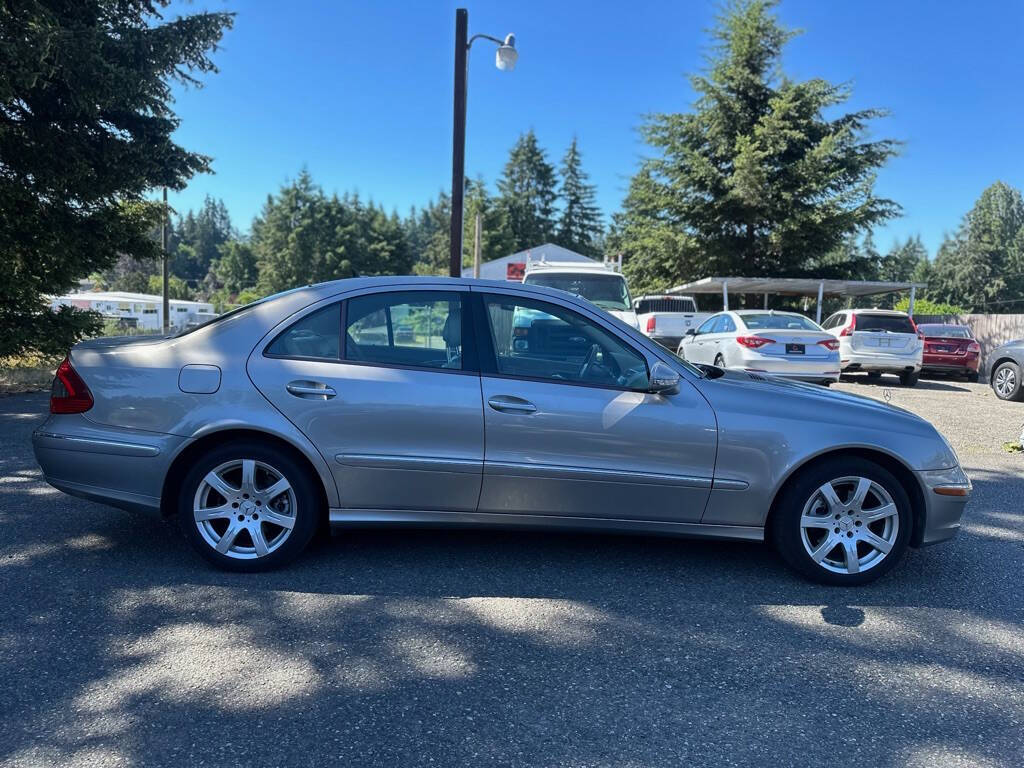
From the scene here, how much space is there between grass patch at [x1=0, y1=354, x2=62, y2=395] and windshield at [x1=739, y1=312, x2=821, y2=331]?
1111cm

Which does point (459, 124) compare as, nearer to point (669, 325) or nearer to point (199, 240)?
point (669, 325)

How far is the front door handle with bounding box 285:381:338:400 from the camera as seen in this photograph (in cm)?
354

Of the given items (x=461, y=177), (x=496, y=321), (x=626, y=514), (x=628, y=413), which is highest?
(x=461, y=177)

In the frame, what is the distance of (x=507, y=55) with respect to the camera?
1166cm

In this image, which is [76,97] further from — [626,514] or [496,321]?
[626,514]

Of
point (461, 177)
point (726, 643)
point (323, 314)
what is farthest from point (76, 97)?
point (726, 643)

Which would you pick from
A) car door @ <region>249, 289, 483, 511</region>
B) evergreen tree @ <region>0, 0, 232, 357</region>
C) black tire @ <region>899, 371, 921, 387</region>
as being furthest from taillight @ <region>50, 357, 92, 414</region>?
black tire @ <region>899, 371, 921, 387</region>

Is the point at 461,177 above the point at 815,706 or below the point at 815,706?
above

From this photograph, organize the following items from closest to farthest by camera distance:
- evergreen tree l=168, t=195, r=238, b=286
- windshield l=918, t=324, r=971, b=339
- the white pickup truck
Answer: windshield l=918, t=324, r=971, b=339 < the white pickup truck < evergreen tree l=168, t=195, r=238, b=286

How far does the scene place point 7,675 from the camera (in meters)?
2.61

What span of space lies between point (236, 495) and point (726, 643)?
254cm

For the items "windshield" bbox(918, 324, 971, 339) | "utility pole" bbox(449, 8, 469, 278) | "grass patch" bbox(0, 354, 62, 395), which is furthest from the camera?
"windshield" bbox(918, 324, 971, 339)

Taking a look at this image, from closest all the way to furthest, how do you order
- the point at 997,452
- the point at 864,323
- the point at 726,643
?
the point at 726,643, the point at 997,452, the point at 864,323

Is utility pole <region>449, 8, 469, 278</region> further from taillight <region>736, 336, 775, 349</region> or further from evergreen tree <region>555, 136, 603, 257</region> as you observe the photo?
evergreen tree <region>555, 136, 603, 257</region>
